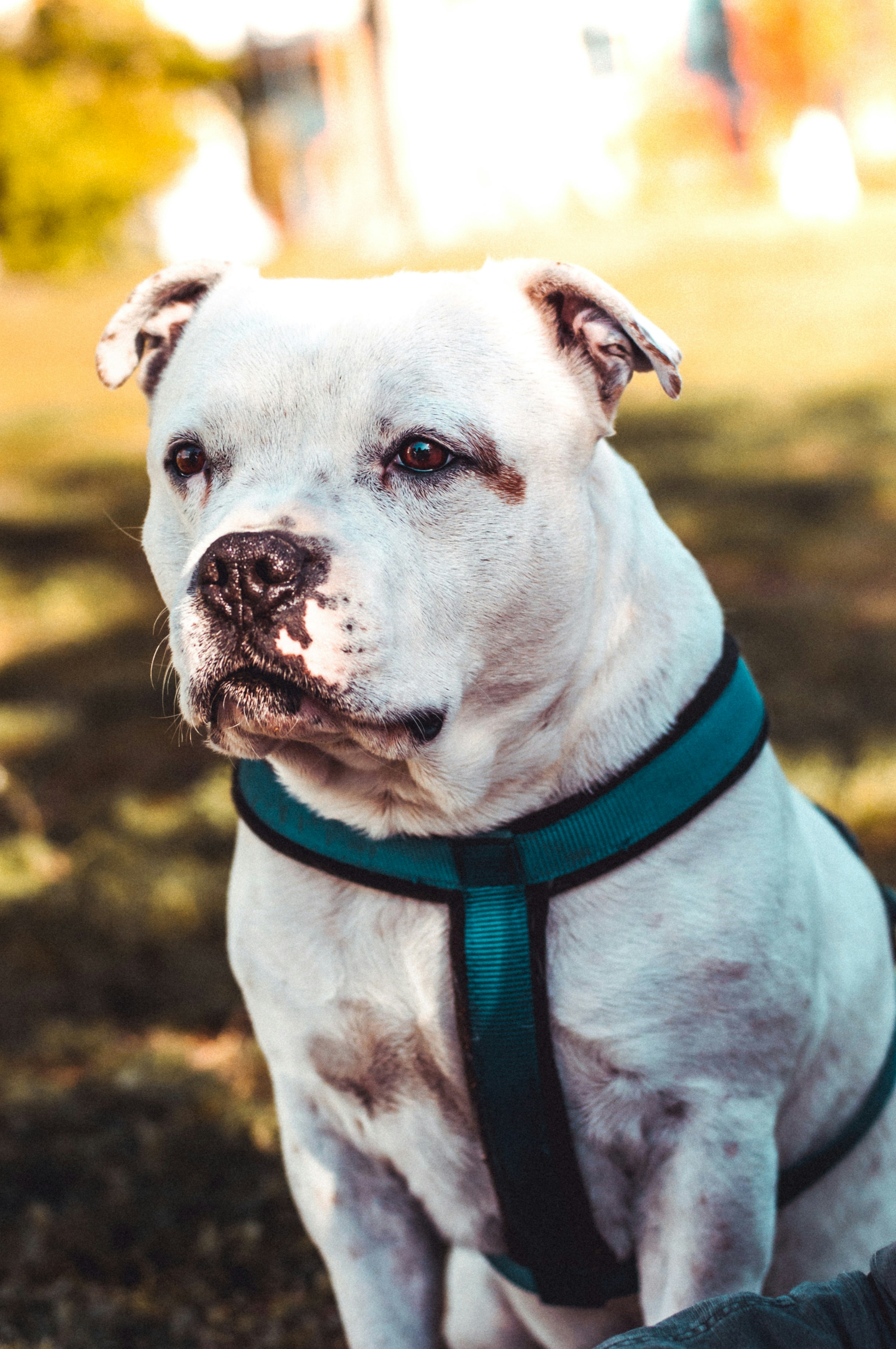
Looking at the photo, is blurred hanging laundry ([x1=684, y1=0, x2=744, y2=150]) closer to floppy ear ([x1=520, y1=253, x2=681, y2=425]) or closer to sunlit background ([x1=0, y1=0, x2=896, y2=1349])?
sunlit background ([x1=0, y1=0, x2=896, y2=1349])

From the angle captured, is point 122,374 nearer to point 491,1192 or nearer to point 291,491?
point 291,491

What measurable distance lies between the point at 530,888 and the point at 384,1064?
35 centimetres

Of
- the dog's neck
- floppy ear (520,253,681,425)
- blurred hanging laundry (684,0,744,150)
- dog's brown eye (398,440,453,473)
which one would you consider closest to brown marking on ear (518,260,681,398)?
floppy ear (520,253,681,425)

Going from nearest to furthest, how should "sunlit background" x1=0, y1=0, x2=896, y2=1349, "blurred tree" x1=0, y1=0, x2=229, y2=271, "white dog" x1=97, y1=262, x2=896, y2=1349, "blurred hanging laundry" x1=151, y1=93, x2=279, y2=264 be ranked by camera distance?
"white dog" x1=97, y1=262, x2=896, y2=1349
"sunlit background" x1=0, y1=0, x2=896, y2=1349
"blurred tree" x1=0, y1=0, x2=229, y2=271
"blurred hanging laundry" x1=151, y1=93, x2=279, y2=264

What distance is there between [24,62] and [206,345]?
50.8 feet

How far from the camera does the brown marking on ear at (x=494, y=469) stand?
1865mm

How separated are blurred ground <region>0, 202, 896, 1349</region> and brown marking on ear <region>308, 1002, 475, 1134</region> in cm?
79

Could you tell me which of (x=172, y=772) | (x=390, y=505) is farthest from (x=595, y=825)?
(x=172, y=772)

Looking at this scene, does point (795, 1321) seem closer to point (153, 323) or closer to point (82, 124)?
point (153, 323)

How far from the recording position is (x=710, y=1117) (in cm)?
191

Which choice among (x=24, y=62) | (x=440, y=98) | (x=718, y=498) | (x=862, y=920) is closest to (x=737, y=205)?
(x=440, y=98)

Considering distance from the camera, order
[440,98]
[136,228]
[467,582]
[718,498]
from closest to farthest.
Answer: [467,582] → [718,498] → [440,98] → [136,228]

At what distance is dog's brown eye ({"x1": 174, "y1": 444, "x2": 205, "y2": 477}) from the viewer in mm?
1998

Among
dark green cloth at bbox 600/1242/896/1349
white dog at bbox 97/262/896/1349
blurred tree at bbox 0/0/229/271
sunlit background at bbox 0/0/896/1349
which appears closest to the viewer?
dark green cloth at bbox 600/1242/896/1349
